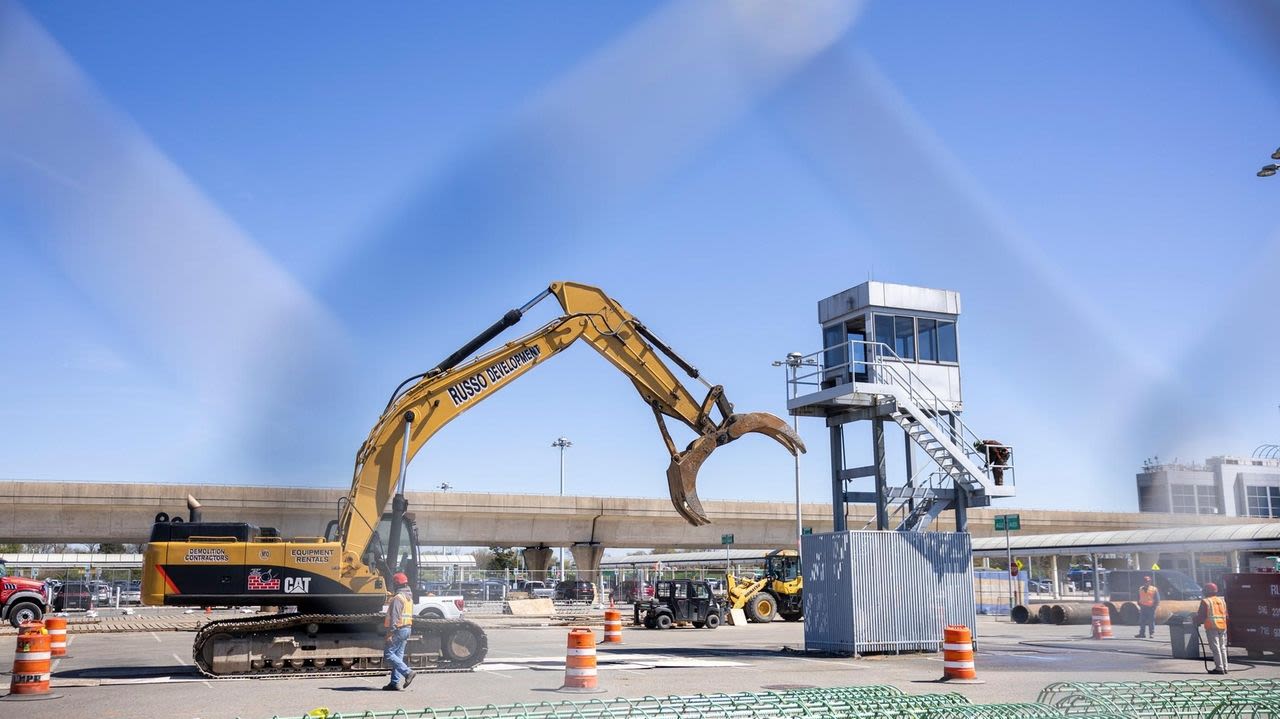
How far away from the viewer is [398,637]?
62.5 feet

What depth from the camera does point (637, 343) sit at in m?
26.1

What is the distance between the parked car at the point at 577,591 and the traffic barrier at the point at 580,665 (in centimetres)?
4591

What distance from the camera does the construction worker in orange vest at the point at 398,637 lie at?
18.7m

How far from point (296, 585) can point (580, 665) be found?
21.1 ft

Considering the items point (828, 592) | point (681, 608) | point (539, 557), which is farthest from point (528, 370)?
point (539, 557)

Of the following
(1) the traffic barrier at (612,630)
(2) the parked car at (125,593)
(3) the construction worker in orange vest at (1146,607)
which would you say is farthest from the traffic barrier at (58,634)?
(2) the parked car at (125,593)

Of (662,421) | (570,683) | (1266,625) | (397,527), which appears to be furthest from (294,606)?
(1266,625)

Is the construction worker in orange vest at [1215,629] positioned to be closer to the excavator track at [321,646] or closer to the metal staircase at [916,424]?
the metal staircase at [916,424]

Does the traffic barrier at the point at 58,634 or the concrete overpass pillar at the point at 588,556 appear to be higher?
the concrete overpass pillar at the point at 588,556

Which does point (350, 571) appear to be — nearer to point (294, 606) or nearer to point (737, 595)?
point (294, 606)

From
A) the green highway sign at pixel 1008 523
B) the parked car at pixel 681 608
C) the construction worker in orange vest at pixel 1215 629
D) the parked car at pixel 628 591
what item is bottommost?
the parked car at pixel 628 591

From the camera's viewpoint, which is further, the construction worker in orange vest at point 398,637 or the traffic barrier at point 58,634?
the traffic barrier at point 58,634

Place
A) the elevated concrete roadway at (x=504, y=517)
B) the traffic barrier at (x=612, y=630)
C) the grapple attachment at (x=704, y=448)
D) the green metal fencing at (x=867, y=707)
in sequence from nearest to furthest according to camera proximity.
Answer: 1. the green metal fencing at (x=867, y=707)
2. the grapple attachment at (x=704, y=448)
3. the traffic barrier at (x=612, y=630)
4. the elevated concrete roadway at (x=504, y=517)

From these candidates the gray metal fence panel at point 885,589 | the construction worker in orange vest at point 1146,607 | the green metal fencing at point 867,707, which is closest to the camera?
the green metal fencing at point 867,707
